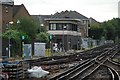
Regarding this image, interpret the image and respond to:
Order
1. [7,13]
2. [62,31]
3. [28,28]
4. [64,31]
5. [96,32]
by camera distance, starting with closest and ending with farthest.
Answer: [28,28] → [7,13] → [62,31] → [64,31] → [96,32]

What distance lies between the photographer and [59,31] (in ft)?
309

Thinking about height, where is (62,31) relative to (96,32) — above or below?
below

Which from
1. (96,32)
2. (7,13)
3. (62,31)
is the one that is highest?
(7,13)

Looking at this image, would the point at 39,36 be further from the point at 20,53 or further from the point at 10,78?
the point at 10,78

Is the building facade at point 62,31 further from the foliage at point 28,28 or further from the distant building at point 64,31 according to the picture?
the foliage at point 28,28

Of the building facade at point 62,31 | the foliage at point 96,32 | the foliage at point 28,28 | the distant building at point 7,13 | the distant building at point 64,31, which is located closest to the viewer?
the foliage at point 28,28

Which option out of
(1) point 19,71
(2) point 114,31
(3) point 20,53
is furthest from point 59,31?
(1) point 19,71

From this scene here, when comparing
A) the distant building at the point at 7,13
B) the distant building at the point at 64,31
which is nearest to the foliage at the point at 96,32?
the distant building at the point at 64,31

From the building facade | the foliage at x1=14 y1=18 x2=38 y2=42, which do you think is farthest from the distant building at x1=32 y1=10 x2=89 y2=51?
the foliage at x1=14 y1=18 x2=38 y2=42

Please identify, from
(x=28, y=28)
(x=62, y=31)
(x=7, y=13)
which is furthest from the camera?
(x=62, y=31)

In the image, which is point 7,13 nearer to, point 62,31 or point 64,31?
point 62,31

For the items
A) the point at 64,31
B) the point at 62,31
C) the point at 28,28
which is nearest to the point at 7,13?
the point at 28,28

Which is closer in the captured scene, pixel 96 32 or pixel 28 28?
pixel 28 28

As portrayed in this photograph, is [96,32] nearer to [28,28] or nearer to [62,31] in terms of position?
[62,31]
